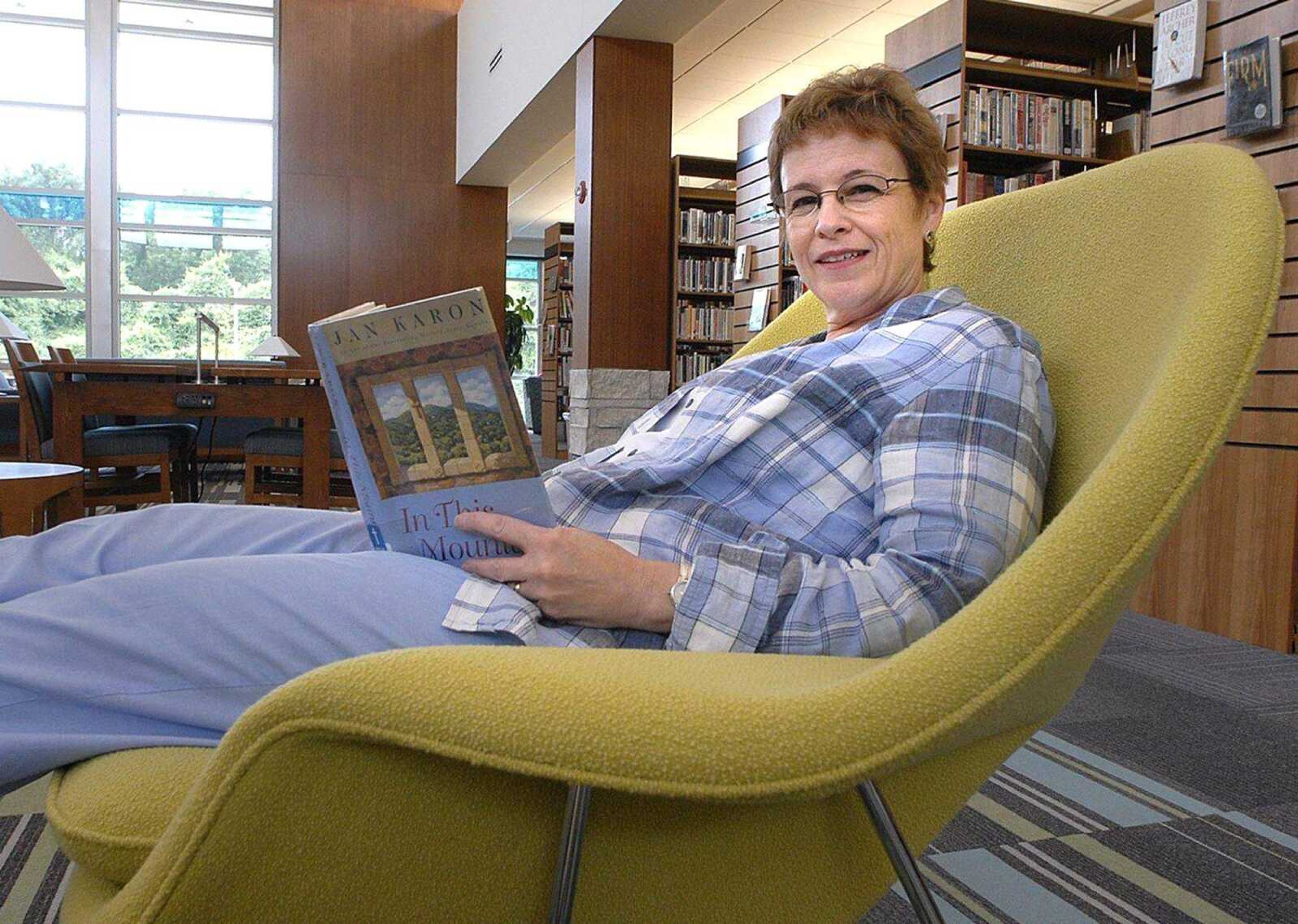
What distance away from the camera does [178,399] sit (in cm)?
407

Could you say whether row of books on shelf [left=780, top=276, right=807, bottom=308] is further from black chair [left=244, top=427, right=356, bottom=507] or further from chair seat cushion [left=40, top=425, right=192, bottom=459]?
chair seat cushion [left=40, top=425, right=192, bottom=459]

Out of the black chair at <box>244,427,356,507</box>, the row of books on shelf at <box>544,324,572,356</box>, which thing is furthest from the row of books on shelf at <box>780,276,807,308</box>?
the row of books on shelf at <box>544,324,572,356</box>

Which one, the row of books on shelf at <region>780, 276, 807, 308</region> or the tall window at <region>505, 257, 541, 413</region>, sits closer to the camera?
the row of books on shelf at <region>780, 276, 807, 308</region>

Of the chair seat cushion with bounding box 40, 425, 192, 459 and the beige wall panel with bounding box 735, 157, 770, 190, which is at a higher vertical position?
the beige wall panel with bounding box 735, 157, 770, 190

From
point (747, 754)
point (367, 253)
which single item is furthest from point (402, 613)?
point (367, 253)

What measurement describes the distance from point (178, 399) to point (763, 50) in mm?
4852

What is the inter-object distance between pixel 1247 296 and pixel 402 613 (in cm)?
70

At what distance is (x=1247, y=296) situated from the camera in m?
0.70

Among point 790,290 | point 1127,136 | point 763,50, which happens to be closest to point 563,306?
point 763,50

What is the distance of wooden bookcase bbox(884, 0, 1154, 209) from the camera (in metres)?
4.49

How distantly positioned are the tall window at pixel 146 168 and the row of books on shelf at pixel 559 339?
9.24 ft

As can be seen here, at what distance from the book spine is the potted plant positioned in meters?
10.7

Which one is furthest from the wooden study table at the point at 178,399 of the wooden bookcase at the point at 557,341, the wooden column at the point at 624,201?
the wooden bookcase at the point at 557,341

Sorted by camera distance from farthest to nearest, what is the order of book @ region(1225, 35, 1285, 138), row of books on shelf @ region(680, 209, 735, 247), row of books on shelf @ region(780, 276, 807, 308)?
row of books on shelf @ region(680, 209, 735, 247)
row of books on shelf @ region(780, 276, 807, 308)
book @ region(1225, 35, 1285, 138)
